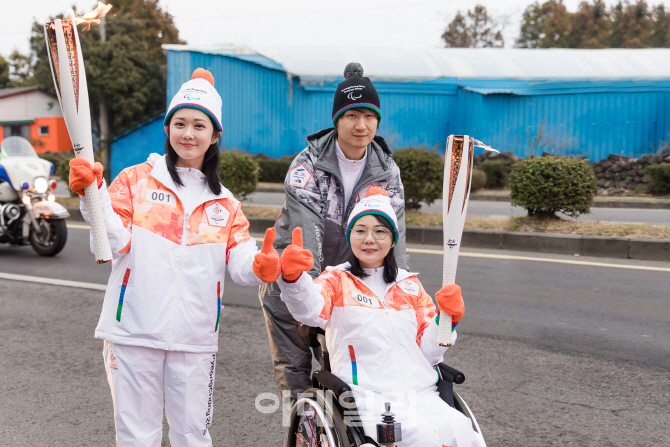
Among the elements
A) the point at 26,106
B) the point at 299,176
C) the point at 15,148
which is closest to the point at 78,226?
the point at 15,148

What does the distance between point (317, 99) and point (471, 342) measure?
1656 centimetres

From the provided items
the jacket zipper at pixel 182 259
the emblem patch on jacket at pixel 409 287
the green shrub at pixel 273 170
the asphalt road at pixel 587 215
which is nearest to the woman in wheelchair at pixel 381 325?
the emblem patch on jacket at pixel 409 287

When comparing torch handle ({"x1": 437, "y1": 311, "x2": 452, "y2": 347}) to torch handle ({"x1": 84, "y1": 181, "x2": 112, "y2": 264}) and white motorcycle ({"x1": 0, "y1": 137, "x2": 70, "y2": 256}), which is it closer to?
torch handle ({"x1": 84, "y1": 181, "x2": 112, "y2": 264})

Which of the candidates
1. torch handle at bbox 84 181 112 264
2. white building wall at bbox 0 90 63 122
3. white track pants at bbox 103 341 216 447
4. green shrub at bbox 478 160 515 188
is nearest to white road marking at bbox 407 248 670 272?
white track pants at bbox 103 341 216 447

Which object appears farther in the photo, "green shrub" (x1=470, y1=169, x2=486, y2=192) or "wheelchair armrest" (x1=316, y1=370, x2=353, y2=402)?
"green shrub" (x1=470, y1=169, x2=486, y2=192)

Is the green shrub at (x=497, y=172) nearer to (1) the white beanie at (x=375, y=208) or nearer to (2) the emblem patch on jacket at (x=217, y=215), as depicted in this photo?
(1) the white beanie at (x=375, y=208)

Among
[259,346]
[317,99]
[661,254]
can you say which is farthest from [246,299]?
[317,99]

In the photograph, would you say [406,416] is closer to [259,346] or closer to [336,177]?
[336,177]

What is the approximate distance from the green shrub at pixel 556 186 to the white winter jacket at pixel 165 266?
778 cm

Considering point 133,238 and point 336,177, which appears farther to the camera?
point 336,177

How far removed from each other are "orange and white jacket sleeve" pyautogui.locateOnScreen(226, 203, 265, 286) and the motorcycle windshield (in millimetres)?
6952

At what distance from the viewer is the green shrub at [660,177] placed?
15797 mm

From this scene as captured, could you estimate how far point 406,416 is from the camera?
2.29 m

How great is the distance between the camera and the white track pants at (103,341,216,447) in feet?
7.67
